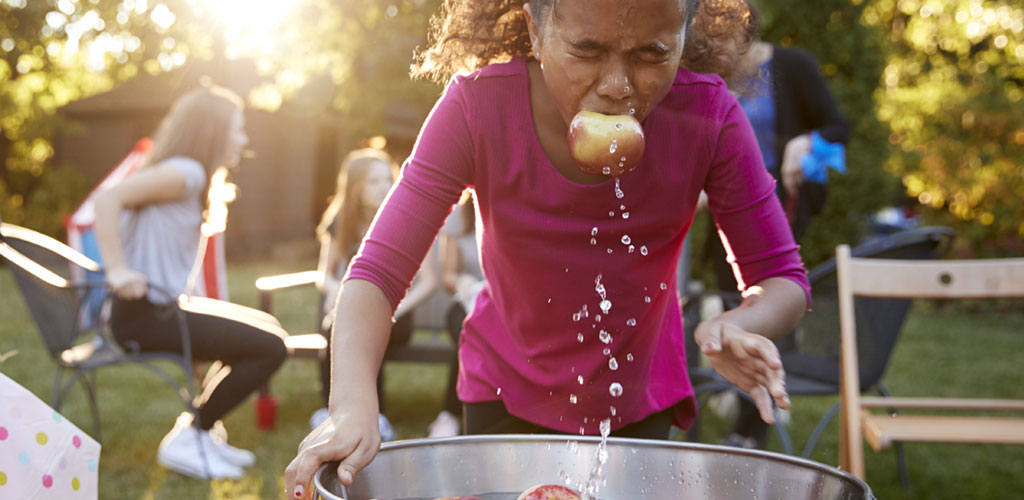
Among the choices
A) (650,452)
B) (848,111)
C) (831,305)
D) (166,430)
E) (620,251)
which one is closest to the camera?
(650,452)

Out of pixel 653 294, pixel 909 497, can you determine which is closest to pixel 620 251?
pixel 653 294

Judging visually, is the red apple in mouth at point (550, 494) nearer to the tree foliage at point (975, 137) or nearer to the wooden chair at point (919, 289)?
the wooden chair at point (919, 289)

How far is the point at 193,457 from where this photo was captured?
387cm

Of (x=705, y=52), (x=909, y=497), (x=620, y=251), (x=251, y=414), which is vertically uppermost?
(x=705, y=52)

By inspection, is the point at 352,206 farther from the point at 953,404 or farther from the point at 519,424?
the point at 519,424

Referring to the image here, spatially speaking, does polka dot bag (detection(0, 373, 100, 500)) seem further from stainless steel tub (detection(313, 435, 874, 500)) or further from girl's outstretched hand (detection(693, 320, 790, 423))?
girl's outstretched hand (detection(693, 320, 790, 423))

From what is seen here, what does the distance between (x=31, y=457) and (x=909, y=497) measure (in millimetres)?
3562

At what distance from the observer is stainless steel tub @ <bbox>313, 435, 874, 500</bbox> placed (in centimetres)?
112

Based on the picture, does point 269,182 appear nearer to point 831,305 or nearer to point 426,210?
point 831,305

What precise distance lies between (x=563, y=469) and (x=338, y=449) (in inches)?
12.5

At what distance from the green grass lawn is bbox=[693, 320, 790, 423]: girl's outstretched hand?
1.83 m

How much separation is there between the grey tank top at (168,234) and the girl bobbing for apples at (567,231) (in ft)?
9.47

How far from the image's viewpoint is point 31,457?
1225mm

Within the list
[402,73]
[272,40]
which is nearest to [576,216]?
[272,40]
